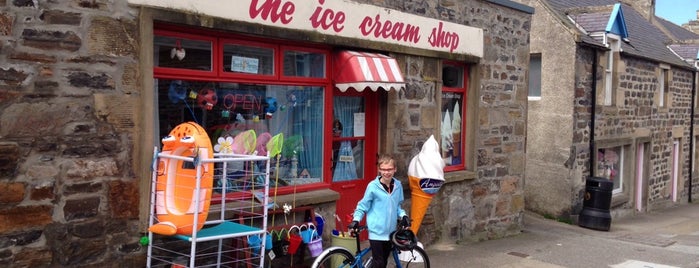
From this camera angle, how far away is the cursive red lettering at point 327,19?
633 centimetres

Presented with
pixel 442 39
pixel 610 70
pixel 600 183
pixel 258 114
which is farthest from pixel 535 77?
pixel 258 114

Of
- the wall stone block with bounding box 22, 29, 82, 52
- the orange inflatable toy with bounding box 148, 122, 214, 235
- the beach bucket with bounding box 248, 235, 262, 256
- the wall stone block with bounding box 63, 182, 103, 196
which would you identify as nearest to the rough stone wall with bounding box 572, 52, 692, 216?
the beach bucket with bounding box 248, 235, 262, 256

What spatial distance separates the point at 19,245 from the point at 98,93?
1.27 m

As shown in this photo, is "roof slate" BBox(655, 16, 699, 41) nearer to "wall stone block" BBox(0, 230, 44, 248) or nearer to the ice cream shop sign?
the ice cream shop sign

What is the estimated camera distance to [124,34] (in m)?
4.85

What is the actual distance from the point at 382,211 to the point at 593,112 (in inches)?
359

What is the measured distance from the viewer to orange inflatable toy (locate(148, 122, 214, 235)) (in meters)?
4.54

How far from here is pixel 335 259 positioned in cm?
568

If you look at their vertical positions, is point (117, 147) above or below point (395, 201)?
above

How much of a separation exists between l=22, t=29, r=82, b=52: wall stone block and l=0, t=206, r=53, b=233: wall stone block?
1.20m

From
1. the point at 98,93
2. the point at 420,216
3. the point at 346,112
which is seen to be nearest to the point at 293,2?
the point at 346,112

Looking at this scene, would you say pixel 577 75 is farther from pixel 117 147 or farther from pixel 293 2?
pixel 117 147

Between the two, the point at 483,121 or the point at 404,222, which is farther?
the point at 483,121

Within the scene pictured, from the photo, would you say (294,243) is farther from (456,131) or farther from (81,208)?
(456,131)
